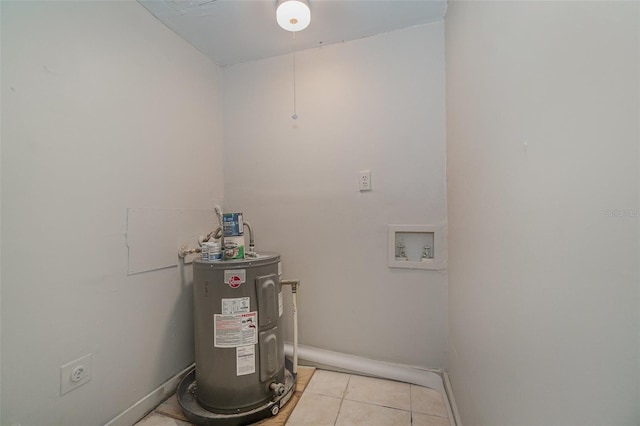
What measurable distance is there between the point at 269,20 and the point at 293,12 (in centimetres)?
26

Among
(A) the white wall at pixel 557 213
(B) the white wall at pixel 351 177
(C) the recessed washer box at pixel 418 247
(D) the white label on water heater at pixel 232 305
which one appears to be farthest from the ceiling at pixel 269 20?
(D) the white label on water heater at pixel 232 305

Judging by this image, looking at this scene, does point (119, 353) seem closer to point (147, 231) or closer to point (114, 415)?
point (114, 415)

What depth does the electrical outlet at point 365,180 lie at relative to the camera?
1514mm

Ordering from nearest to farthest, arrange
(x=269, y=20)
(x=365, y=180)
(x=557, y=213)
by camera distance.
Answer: (x=557, y=213), (x=269, y=20), (x=365, y=180)

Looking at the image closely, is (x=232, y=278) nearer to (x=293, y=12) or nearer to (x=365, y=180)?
(x=365, y=180)

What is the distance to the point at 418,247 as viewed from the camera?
146cm

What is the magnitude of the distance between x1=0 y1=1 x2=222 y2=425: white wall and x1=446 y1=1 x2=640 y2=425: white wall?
1487mm

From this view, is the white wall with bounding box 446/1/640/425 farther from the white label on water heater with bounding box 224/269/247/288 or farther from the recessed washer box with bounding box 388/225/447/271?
the white label on water heater with bounding box 224/269/247/288

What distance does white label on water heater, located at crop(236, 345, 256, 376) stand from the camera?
1168 mm

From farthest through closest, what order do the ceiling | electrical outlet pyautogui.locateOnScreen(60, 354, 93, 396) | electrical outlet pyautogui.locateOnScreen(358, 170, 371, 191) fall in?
electrical outlet pyautogui.locateOnScreen(358, 170, 371, 191)
the ceiling
electrical outlet pyautogui.locateOnScreen(60, 354, 93, 396)

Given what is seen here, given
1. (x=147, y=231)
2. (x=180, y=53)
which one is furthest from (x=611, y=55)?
(x=180, y=53)

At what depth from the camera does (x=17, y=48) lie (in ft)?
2.79

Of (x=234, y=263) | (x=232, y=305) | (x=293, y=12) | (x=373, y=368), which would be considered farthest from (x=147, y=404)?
(x=293, y=12)

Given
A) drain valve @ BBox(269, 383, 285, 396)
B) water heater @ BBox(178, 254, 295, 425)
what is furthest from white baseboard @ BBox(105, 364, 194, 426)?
drain valve @ BBox(269, 383, 285, 396)
